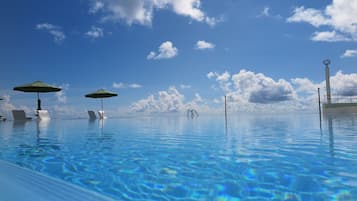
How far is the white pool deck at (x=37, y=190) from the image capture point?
79.1 inches

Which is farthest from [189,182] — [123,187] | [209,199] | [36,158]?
[36,158]

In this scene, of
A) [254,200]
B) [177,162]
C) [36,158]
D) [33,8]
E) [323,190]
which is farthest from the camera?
[33,8]

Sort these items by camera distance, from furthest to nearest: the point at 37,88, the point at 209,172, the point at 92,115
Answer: the point at 92,115 → the point at 37,88 → the point at 209,172

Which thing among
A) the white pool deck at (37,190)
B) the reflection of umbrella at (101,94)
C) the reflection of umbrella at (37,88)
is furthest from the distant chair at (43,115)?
the white pool deck at (37,190)

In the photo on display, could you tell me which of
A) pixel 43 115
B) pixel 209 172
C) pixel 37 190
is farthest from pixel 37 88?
→ pixel 209 172

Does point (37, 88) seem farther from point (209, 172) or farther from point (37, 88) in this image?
point (209, 172)

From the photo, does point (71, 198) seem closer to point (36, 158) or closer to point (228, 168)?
point (228, 168)

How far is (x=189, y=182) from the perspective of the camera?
2.81m

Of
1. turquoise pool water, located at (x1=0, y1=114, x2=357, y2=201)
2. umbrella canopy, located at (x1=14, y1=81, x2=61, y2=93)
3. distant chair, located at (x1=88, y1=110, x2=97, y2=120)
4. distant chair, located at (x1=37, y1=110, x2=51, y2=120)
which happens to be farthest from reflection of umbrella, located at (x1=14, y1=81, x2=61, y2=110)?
turquoise pool water, located at (x1=0, y1=114, x2=357, y2=201)

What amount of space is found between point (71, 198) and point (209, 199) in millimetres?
1317

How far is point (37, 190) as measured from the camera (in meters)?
2.22

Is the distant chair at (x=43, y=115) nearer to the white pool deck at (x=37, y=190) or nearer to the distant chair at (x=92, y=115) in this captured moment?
the distant chair at (x=92, y=115)

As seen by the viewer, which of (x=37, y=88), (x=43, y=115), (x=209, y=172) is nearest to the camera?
(x=209, y=172)

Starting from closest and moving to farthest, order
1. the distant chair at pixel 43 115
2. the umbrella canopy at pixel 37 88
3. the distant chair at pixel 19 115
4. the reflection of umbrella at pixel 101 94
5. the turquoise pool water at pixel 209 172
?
the turquoise pool water at pixel 209 172 < the umbrella canopy at pixel 37 88 < the distant chair at pixel 43 115 < the distant chair at pixel 19 115 < the reflection of umbrella at pixel 101 94
